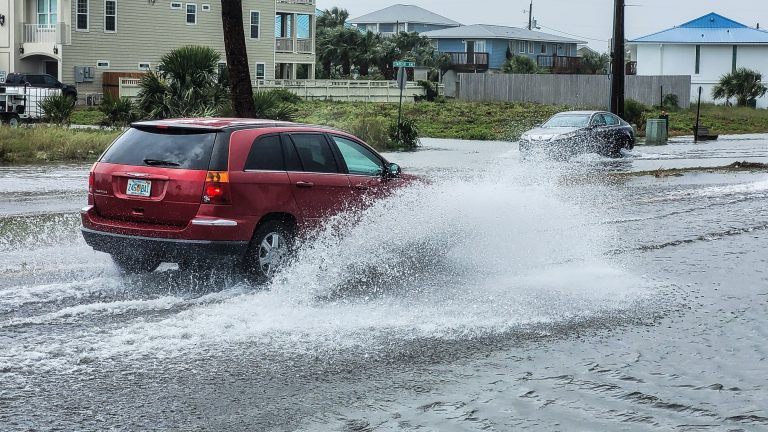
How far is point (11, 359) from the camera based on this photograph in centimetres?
729

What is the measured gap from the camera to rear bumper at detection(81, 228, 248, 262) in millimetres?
9602

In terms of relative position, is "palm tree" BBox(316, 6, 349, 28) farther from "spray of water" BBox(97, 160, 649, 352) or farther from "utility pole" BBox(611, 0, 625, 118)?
"spray of water" BBox(97, 160, 649, 352)

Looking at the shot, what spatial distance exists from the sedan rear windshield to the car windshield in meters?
22.1

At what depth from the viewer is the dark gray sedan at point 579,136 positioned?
29781 millimetres

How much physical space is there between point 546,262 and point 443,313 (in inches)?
119

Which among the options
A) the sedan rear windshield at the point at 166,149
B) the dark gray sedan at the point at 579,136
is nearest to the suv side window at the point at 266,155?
the sedan rear windshield at the point at 166,149

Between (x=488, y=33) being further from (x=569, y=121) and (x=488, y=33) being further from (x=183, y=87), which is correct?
(x=183, y=87)

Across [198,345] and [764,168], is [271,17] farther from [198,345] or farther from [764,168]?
[198,345]

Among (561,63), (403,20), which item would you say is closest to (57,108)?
(561,63)

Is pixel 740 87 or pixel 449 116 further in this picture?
pixel 740 87

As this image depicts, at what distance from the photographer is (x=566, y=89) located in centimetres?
6184

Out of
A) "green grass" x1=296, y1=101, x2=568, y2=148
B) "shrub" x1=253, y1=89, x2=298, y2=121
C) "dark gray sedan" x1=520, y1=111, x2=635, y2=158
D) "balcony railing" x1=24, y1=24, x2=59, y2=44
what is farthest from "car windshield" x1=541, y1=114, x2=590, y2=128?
"balcony railing" x1=24, y1=24, x2=59, y2=44

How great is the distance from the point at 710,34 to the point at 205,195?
7668 cm

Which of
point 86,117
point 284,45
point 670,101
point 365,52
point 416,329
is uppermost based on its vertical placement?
point 365,52
